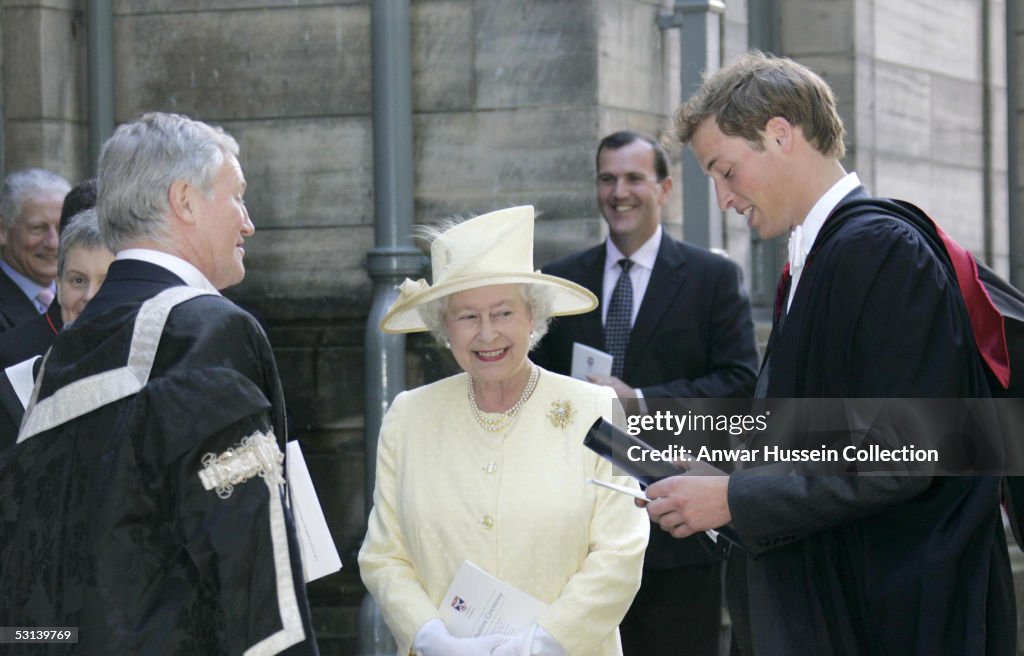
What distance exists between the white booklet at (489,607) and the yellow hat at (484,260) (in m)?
0.72

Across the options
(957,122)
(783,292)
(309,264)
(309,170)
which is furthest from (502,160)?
(957,122)

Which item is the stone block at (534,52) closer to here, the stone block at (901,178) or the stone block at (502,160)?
the stone block at (502,160)

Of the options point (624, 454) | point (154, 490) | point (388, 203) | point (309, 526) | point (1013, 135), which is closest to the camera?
point (154, 490)

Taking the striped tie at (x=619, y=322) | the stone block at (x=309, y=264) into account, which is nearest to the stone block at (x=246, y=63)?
the stone block at (x=309, y=264)

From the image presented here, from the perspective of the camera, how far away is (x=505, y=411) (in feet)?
13.4

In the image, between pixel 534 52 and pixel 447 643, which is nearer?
pixel 447 643

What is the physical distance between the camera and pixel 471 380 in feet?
13.8

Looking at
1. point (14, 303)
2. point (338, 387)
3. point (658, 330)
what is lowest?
point (338, 387)

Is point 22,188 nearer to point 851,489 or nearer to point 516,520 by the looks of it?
point 516,520

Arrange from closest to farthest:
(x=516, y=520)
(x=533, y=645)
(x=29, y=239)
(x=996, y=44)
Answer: (x=533, y=645), (x=516, y=520), (x=29, y=239), (x=996, y=44)

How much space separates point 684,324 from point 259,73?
230 centimetres

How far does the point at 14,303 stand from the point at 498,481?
281cm

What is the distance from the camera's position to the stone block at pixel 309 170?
656cm

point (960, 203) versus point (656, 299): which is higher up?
point (960, 203)
